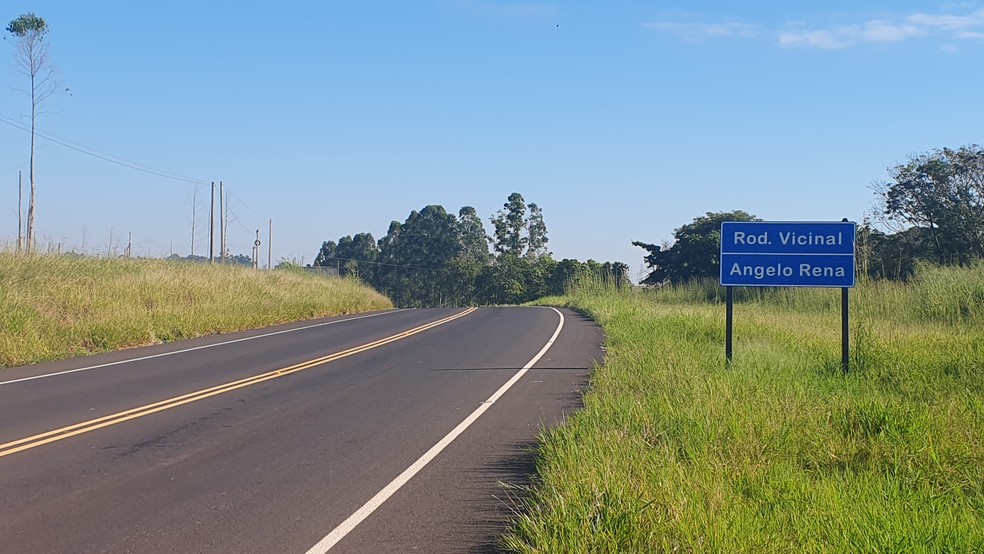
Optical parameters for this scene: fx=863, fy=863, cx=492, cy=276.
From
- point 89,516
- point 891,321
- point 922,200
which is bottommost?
point 89,516

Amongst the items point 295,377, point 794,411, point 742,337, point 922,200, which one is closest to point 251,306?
point 295,377

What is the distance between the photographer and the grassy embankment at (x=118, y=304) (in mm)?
17703

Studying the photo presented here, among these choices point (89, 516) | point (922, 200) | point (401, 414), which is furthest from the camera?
point (922, 200)

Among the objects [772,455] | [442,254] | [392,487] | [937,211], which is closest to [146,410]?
[392,487]

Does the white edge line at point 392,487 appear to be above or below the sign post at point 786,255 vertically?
below

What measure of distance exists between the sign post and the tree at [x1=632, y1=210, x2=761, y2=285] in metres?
40.1

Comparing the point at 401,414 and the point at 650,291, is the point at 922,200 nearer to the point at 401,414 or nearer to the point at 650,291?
the point at 650,291

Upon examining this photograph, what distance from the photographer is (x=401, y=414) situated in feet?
34.6

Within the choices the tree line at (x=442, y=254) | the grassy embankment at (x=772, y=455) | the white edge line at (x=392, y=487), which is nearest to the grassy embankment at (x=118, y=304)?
the white edge line at (x=392, y=487)

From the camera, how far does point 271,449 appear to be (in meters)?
8.62

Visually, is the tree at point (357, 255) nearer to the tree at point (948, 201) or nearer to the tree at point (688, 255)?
the tree at point (688, 255)

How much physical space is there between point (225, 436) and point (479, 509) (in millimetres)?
3865

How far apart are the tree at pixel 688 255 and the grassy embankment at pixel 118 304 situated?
29.8 m

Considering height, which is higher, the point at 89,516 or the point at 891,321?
the point at 891,321
